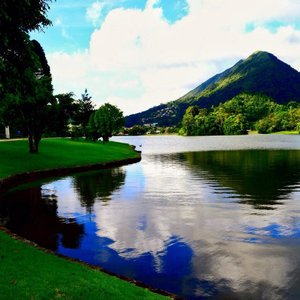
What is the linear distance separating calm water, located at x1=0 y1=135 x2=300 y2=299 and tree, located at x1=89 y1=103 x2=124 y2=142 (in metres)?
79.1

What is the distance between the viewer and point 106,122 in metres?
126

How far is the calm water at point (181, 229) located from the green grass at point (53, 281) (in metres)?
2.94

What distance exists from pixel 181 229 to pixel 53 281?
1299cm

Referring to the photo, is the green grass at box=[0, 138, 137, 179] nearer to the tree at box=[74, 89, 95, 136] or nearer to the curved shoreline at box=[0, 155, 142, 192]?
the curved shoreline at box=[0, 155, 142, 192]

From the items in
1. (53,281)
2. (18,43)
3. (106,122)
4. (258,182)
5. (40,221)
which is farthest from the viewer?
(106,122)

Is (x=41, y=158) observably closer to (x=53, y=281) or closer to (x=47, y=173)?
(x=47, y=173)

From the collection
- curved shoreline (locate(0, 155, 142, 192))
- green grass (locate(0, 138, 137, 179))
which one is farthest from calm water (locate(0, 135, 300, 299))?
green grass (locate(0, 138, 137, 179))

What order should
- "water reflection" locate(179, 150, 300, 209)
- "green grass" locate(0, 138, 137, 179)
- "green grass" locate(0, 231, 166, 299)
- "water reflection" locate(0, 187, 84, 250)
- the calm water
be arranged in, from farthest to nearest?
"green grass" locate(0, 138, 137, 179), "water reflection" locate(179, 150, 300, 209), "water reflection" locate(0, 187, 84, 250), the calm water, "green grass" locate(0, 231, 166, 299)

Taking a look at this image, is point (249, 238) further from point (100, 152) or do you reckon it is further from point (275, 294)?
point (100, 152)

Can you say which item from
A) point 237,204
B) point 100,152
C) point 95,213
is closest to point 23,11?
point 95,213

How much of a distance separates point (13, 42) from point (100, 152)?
187 ft

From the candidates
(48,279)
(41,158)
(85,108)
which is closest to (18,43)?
(48,279)

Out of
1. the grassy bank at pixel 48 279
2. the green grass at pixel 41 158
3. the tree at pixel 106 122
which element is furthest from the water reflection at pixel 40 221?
the tree at pixel 106 122

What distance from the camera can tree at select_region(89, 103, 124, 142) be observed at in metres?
124
